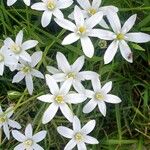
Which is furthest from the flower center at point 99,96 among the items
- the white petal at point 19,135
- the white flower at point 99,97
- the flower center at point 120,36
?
the white petal at point 19,135

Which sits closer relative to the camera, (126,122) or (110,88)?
(110,88)

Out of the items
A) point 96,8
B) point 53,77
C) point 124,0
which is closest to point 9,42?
point 53,77

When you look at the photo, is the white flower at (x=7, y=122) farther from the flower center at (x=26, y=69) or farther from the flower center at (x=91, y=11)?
the flower center at (x=91, y=11)

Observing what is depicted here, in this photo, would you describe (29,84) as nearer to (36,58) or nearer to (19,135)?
(36,58)

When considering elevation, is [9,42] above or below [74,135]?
above

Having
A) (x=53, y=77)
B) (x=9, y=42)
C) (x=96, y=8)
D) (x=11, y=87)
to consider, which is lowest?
(x=11, y=87)

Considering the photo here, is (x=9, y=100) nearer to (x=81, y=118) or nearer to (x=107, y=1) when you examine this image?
(x=81, y=118)

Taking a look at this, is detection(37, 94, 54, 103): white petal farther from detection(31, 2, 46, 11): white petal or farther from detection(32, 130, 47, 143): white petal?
detection(31, 2, 46, 11): white petal

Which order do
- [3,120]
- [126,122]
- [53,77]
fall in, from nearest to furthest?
[53,77] < [3,120] < [126,122]
